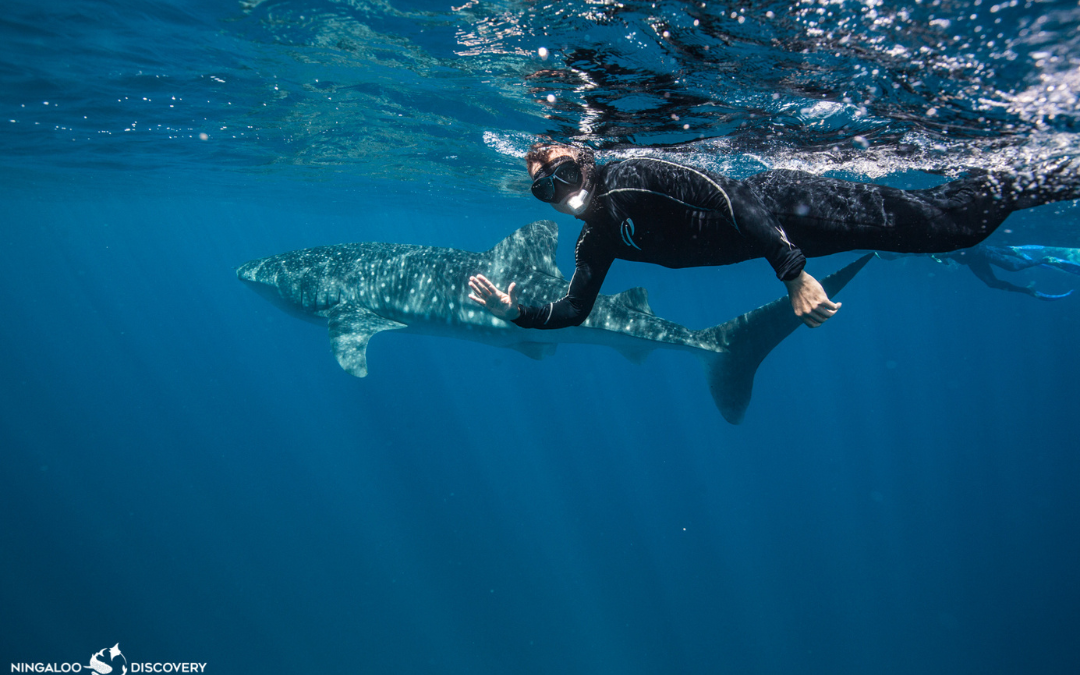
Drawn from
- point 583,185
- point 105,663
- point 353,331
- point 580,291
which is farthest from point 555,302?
point 105,663

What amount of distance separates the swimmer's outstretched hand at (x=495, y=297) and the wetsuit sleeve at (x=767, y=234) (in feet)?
5.24

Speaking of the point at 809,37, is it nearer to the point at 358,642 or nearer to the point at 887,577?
the point at 358,642

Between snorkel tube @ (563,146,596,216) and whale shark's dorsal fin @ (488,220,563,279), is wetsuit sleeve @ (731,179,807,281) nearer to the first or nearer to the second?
snorkel tube @ (563,146,596,216)

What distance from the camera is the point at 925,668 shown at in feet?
71.0

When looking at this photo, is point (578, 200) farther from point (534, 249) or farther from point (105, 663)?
point (105, 663)

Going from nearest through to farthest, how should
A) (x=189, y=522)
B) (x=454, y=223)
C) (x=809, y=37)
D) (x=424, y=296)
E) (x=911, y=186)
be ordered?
(x=809, y=37), (x=424, y=296), (x=911, y=186), (x=189, y=522), (x=454, y=223)

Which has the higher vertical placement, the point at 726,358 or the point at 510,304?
the point at 510,304

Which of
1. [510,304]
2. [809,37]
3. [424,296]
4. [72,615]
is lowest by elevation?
[72,615]

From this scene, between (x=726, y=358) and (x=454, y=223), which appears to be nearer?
Result: (x=726, y=358)

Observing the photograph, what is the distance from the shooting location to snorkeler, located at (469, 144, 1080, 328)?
10.3 ft

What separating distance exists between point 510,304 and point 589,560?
2261cm

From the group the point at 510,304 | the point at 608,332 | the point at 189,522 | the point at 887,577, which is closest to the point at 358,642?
the point at 189,522

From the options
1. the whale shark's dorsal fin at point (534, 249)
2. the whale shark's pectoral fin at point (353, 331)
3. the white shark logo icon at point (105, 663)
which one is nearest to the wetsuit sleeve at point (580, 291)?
the whale shark's dorsal fin at point (534, 249)

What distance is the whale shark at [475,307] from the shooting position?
634 centimetres
